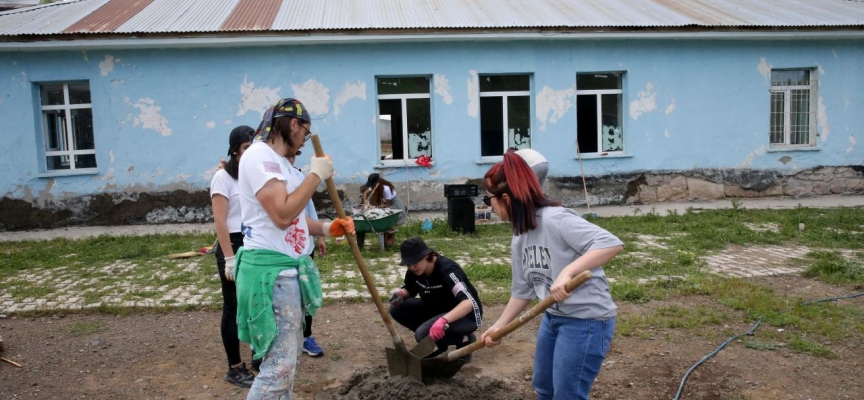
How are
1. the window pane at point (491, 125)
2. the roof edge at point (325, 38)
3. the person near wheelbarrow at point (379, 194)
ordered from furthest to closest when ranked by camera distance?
the window pane at point (491, 125)
the roof edge at point (325, 38)
the person near wheelbarrow at point (379, 194)

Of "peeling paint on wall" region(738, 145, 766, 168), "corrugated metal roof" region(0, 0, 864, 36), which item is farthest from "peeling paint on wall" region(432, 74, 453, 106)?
"peeling paint on wall" region(738, 145, 766, 168)

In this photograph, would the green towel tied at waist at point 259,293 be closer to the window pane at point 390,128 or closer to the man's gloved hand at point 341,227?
the man's gloved hand at point 341,227

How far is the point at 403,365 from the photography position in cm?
390

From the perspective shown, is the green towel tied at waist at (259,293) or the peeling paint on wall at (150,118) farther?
the peeling paint on wall at (150,118)

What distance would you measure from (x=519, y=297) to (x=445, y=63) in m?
9.85

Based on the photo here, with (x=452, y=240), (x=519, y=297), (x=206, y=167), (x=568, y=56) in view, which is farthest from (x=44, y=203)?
(x=519, y=297)

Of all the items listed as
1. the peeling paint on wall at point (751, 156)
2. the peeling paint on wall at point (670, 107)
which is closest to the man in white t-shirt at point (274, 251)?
the peeling paint on wall at point (670, 107)

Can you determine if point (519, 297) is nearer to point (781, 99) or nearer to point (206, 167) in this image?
point (206, 167)

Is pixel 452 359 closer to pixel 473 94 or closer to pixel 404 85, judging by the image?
pixel 473 94

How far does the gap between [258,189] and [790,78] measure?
1424 cm

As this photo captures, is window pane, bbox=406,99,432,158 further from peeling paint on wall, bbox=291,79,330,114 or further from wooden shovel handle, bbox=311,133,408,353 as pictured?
wooden shovel handle, bbox=311,133,408,353

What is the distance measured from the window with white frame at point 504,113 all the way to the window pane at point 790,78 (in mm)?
5550

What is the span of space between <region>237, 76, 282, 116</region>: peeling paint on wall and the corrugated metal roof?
111 cm

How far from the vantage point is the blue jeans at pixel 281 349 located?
291cm
